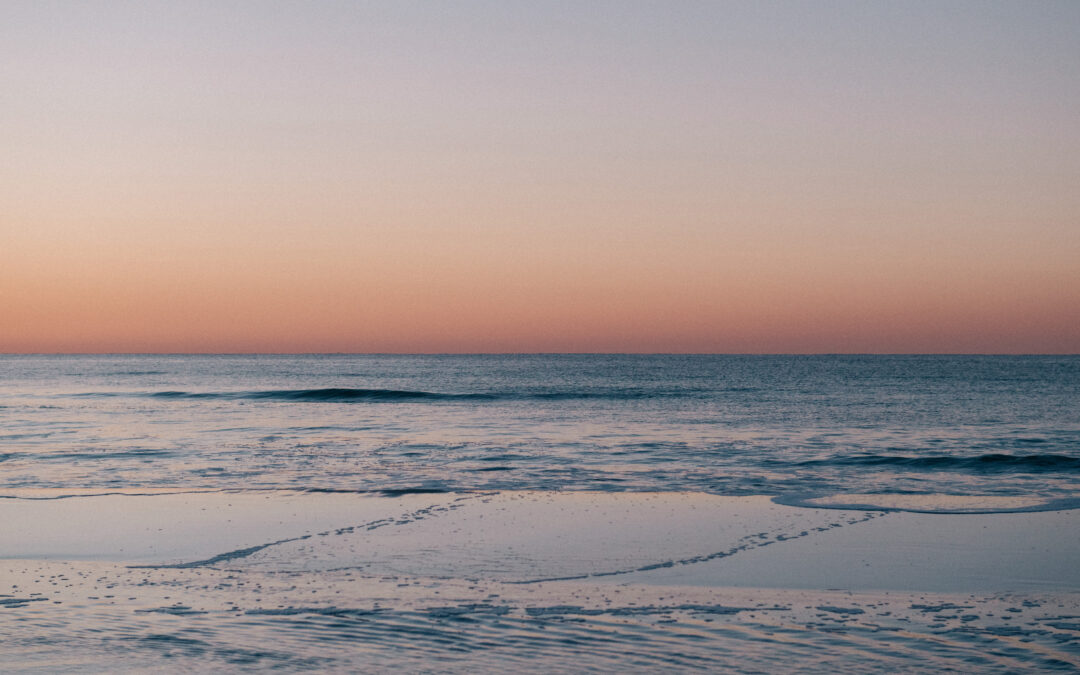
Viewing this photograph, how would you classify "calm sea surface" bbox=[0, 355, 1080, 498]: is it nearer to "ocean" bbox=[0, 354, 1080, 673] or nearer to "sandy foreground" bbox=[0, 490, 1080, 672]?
"ocean" bbox=[0, 354, 1080, 673]

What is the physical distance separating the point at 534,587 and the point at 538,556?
5.00 feet

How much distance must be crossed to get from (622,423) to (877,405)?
60.8 ft

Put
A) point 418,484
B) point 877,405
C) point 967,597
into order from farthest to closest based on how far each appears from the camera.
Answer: point 877,405 < point 418,484 < point 967,597

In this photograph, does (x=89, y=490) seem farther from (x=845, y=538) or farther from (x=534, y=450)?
(x=845, y=538)

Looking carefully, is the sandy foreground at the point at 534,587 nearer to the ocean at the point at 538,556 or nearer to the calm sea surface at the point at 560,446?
the ocean at the point at 538,556

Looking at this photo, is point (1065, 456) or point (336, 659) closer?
point (336, 659)

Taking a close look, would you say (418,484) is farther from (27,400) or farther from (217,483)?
(27,400)

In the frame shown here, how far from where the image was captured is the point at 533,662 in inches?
253

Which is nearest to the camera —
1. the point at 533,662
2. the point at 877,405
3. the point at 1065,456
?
the point at 533,662

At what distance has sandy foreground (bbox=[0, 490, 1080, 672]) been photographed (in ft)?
21.8

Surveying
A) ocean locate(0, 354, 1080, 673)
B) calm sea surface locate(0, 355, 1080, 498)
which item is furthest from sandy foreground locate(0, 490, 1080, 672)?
calm sea surface locate(0, 355, 1080, 498)

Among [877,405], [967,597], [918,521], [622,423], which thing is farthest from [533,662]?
[877,405]

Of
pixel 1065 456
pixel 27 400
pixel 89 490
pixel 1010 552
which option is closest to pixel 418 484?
pixel 89 490

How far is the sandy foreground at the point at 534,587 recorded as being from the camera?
665 centimetres
